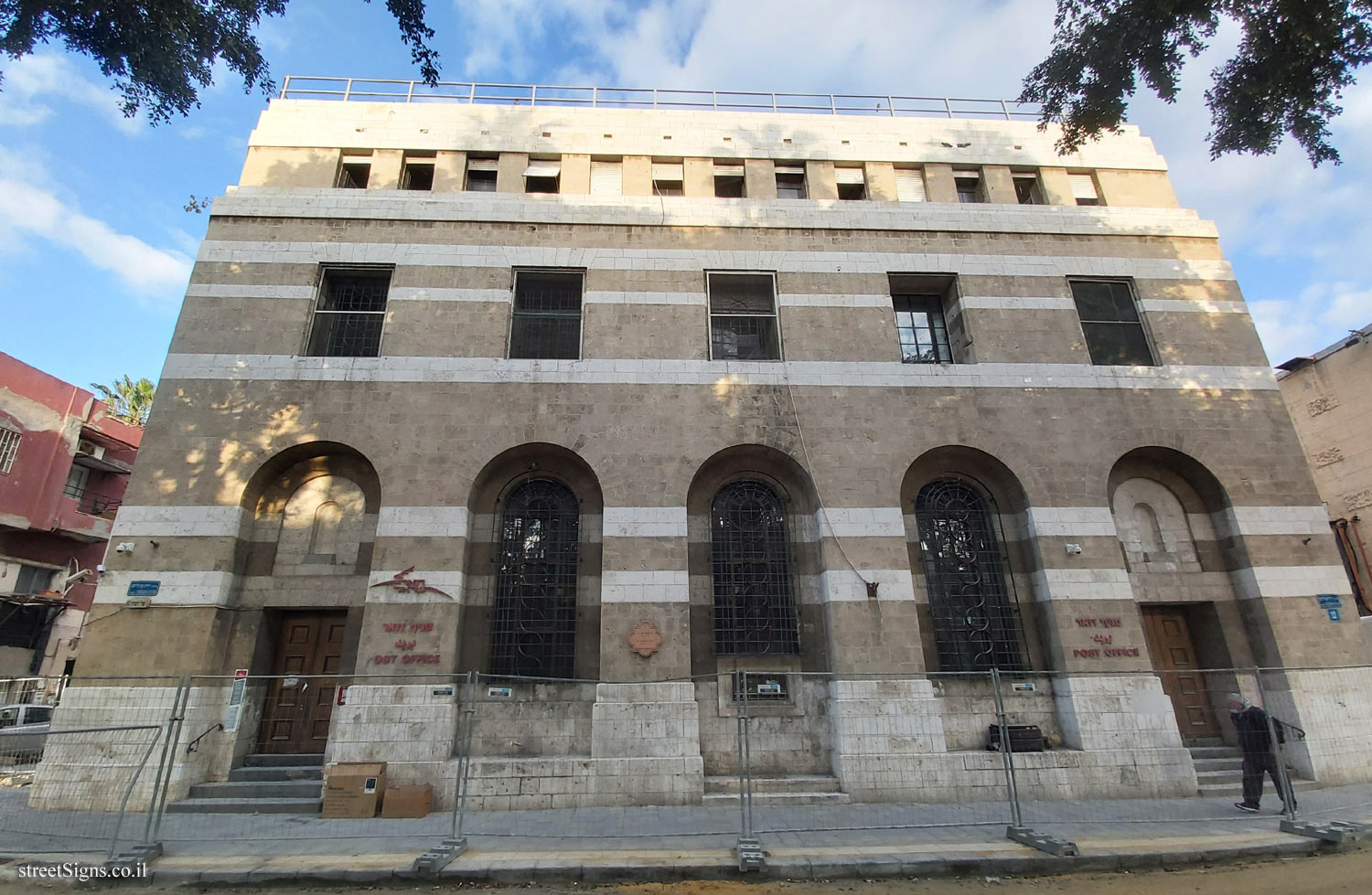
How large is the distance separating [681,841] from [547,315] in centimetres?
1057

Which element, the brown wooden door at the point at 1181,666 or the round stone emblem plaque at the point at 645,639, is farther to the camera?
the brown wooden door at the point at 1181,666

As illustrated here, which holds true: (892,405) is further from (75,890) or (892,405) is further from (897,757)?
(75,890)

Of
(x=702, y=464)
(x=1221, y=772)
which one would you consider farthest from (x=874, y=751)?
(x=1221, y=772)

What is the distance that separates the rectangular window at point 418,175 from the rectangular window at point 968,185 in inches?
516

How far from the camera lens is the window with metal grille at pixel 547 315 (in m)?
13.9

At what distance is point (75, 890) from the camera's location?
256 inches

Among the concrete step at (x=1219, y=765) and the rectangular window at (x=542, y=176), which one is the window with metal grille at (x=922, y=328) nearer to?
the rectangular window at (x=542, y=176)

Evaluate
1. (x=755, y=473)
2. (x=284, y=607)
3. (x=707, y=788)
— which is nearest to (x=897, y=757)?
(x=707, y=788)

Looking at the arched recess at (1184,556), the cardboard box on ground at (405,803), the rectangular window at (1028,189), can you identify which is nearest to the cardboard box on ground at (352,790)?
the cardboard box on ground at (405,803)

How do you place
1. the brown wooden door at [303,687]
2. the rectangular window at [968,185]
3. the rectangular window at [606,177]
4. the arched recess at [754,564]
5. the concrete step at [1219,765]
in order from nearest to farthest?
the concrete step at [1219,765]
the brown wooden door at [303,687]
the arched recess at [754,564]
the rectangular window at [606,177]
the rectangular window at [968,185]

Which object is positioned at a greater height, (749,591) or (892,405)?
(892,405)

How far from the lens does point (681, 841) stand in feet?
25.4

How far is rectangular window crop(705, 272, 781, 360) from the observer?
1423 centimetres

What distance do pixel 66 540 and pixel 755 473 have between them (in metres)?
28.6
